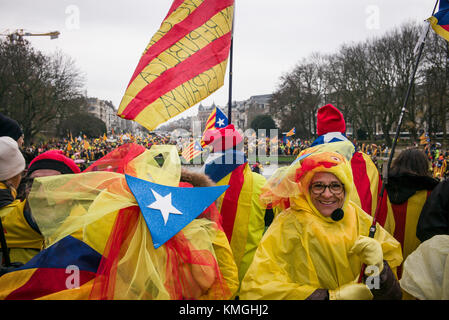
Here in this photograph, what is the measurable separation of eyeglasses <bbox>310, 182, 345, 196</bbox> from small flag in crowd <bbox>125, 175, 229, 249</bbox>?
0.80m

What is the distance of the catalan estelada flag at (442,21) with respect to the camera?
271cm

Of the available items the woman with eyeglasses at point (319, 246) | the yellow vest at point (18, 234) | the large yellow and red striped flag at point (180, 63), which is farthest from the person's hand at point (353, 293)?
the yellow vest at point (18, 234)

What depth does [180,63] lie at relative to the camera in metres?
2.66

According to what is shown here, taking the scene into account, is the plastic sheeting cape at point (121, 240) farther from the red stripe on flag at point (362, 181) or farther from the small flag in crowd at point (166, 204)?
the red stripe on flag at point (362, 181)

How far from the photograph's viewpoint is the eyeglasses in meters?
2.05

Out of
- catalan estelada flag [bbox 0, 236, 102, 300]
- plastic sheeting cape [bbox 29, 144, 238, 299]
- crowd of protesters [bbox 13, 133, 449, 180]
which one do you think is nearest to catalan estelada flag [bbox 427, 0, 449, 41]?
plastic sheeting cape [bbox 29, 144, 238, 299]

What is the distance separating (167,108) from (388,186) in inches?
88.9

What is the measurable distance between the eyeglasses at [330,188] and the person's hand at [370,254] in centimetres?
40

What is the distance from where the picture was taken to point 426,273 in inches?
65.1

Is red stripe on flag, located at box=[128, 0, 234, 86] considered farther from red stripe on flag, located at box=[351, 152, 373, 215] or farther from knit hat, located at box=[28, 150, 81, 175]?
red stripe on flag, located at box=[351, 152, 373, 215]

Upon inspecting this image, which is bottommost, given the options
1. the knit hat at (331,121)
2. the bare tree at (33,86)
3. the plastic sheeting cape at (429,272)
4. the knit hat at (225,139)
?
the plastic sheeting cape at (429,272)

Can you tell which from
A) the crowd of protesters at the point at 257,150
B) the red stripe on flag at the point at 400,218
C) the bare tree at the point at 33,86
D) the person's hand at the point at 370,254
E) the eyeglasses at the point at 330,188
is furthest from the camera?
the bare tree at the point at 33,86

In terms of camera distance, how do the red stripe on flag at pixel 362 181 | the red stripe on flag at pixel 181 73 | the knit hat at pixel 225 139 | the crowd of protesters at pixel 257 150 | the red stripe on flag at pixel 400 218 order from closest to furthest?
the red stripe on flag at pixel 181 73
the red stripe on flag at pixel 400 218
the red stripe on flag at pixel 362 181
the knit hat at pixel 225 139
the crowd of protesters at pixel 257 150
